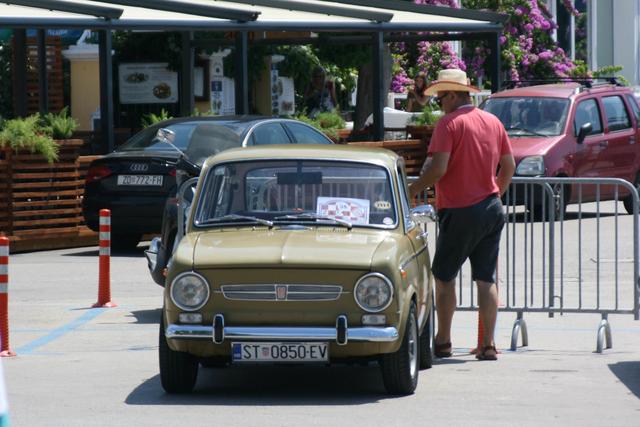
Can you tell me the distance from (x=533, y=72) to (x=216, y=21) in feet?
60.3

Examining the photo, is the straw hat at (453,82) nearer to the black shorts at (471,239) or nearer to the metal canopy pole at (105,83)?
the black shorts at (471,239)

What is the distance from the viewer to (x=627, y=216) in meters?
21.9

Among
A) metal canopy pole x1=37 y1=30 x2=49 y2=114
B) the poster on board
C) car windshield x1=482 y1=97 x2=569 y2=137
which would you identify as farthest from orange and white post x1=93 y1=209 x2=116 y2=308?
the poster on board

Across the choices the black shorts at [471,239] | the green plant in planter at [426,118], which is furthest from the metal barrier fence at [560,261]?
the green plant in planter at [426,118]

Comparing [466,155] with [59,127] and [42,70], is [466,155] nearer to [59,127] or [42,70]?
[59,127]

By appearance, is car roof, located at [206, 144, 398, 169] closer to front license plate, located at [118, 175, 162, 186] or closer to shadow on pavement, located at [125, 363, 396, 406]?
shadow on pavement, located at [125, 363, 396, 406]

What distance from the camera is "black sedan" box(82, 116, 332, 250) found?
54.6 feet

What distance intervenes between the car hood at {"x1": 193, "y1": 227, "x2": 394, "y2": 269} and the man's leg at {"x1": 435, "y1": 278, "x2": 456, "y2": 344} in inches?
51.9

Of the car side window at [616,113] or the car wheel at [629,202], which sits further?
the car side window at [616,113]

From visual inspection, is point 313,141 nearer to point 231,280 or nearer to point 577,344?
point 577,344

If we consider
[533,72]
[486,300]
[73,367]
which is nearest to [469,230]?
[486,300]

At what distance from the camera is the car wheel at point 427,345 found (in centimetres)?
996

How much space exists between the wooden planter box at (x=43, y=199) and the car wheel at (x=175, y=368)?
29.7 ft

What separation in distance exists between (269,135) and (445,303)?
21.3 ft
